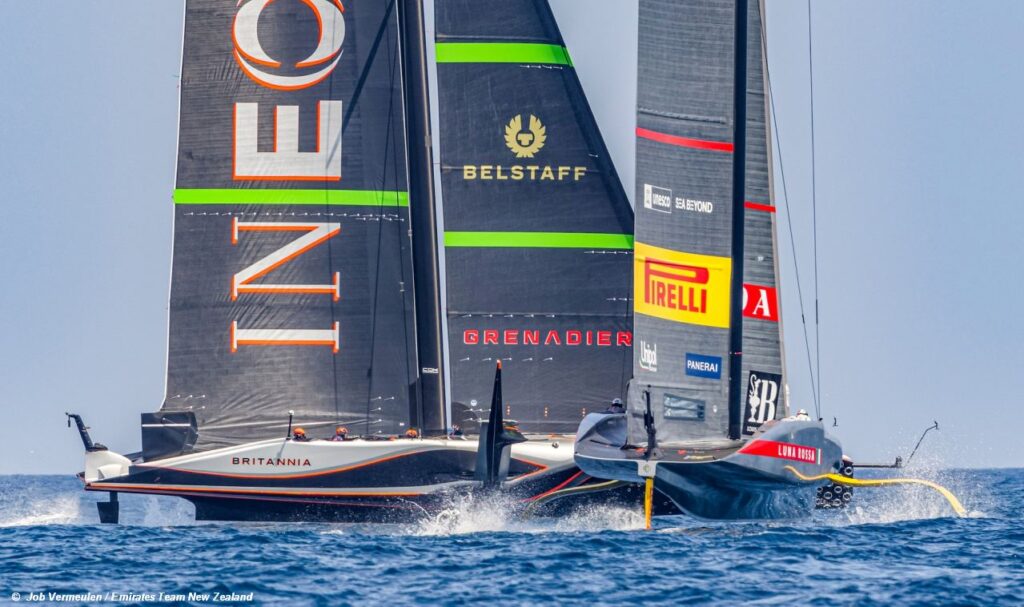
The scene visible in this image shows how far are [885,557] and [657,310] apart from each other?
15.2ft

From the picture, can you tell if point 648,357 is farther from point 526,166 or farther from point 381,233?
point 381,233

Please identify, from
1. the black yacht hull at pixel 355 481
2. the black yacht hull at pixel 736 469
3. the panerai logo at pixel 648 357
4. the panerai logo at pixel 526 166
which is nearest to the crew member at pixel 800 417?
the black yacht hull at pixel 736 469

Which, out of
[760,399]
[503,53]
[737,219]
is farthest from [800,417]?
[503,53]

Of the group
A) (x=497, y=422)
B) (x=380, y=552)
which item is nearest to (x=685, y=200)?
(x=497, y=422)

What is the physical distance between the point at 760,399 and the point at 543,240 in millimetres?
5256

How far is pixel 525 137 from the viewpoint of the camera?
2747 centimetres

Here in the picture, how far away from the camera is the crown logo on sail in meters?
27.4

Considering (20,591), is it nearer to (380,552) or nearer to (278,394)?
(380,552)

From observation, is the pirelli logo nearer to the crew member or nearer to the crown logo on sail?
the crew member

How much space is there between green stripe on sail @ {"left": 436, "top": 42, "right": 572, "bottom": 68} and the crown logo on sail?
3.24ft

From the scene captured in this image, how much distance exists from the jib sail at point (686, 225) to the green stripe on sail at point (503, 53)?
452 centimetres

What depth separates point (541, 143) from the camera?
27.5 metres

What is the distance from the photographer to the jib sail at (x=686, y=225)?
906 inches

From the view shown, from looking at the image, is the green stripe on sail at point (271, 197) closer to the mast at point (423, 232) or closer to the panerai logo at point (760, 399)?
the mast at point (423, 232)
